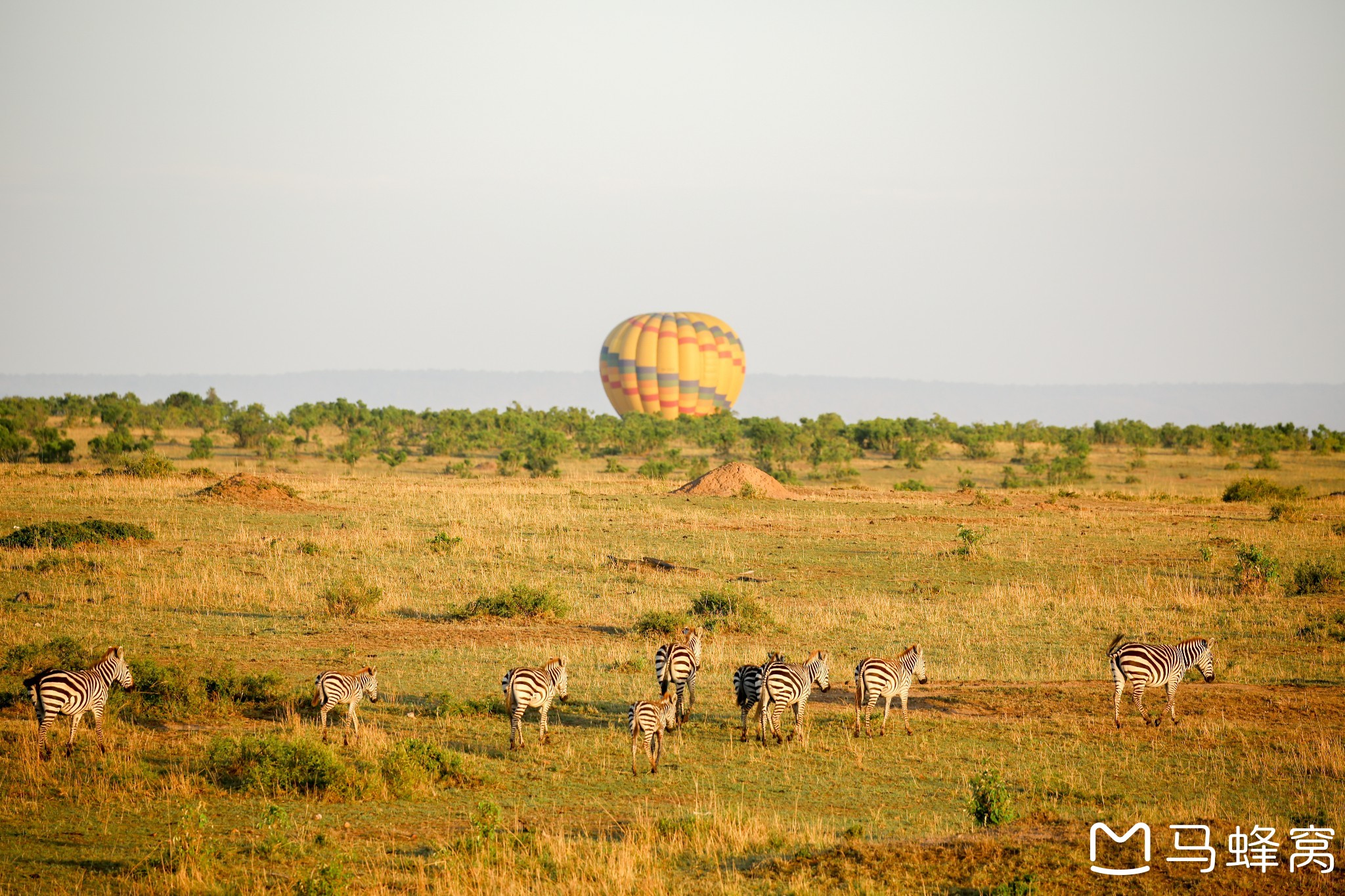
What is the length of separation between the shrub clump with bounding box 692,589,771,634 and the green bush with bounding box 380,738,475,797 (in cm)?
852

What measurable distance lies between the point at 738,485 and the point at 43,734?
102 feet

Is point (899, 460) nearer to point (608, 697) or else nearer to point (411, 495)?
point (411, 495)

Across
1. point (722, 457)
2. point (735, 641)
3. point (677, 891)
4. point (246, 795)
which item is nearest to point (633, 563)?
point (735, 641)

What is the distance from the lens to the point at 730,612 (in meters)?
20.7

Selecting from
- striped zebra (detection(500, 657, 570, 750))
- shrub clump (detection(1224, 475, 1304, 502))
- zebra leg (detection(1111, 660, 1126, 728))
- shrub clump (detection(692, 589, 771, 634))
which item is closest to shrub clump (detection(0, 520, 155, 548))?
shrub clump (detection(692, 589, 771, 634))

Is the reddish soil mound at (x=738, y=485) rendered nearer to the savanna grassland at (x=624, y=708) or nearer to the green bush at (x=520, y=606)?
the savanna grassland at (x=624, y=708)

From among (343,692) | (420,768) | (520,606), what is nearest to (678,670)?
(420,768)

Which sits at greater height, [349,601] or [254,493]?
[254,493]

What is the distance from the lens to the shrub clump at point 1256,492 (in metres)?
43.3

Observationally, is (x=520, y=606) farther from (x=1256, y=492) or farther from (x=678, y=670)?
(x=1256, y=492)

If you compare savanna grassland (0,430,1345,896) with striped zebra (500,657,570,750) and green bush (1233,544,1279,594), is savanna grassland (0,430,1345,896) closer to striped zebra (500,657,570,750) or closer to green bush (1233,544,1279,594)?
green bush (1233,544,1279,594)

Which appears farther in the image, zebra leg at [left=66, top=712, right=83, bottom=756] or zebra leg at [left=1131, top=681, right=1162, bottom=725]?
zebra leg at [left=1131, top=681, right=1162, bottom=725]

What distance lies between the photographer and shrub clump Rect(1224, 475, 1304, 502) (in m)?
43.3

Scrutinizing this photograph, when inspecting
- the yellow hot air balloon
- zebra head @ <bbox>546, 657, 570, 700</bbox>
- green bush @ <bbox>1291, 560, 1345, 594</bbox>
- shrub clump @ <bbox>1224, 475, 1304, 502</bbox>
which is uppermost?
the yellow hot air balloon
